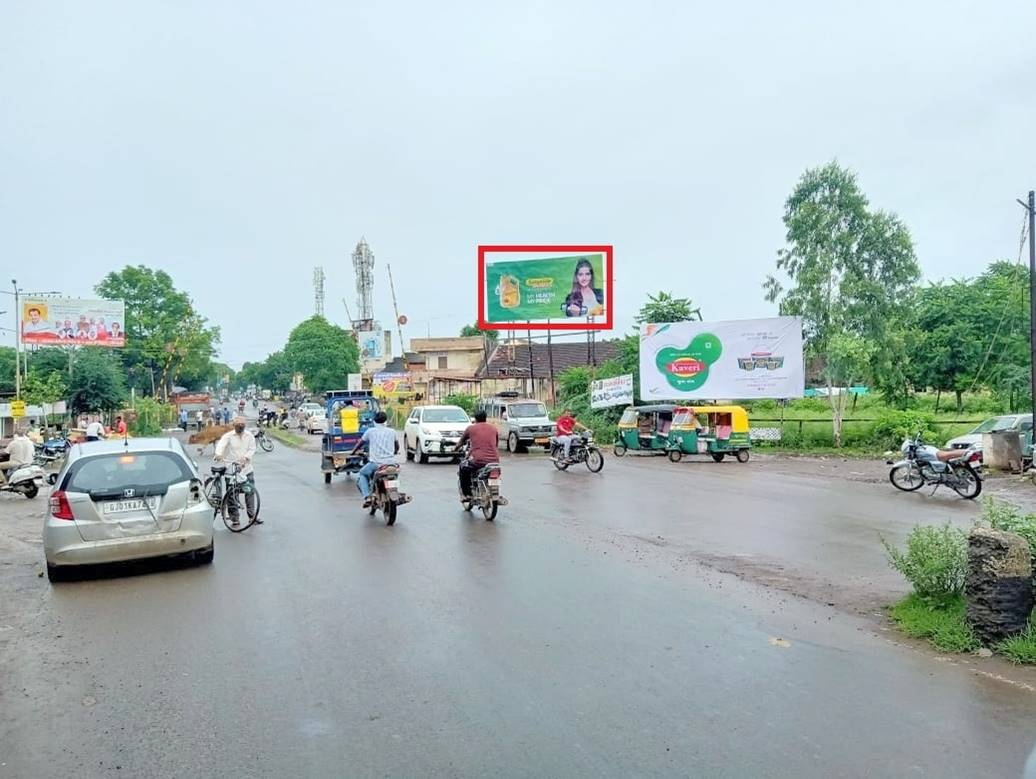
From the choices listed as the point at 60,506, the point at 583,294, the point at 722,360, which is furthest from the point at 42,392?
the point at 60,506

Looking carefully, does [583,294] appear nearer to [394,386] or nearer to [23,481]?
[23,481]

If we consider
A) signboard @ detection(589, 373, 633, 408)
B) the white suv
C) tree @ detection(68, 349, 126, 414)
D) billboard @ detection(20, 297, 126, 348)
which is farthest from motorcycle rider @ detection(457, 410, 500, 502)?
tree @ detection(68, 349, 126, 414)

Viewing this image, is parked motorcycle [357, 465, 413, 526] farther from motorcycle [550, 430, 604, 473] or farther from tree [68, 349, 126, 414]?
tree [68, 349, 126, 414]

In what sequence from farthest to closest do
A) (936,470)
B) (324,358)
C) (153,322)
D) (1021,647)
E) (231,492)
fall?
(324,358), (153,322), (936,470), (231,492), (1021,647)

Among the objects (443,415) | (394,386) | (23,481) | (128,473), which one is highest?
(394,386)

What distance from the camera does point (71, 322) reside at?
153 ft

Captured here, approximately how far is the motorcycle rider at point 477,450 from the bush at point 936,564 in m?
6.90

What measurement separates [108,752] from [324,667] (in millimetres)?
1524

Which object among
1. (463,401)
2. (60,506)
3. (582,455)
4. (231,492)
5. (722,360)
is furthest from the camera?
(463,401)

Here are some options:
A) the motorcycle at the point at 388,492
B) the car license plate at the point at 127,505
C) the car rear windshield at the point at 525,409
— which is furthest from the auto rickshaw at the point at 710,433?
the car license plate at the point at 127,505

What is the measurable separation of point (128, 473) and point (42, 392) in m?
36.9

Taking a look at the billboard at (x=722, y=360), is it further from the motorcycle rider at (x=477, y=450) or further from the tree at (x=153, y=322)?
the tree at (x=153, y=322)

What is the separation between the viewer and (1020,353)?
26547 millimetres

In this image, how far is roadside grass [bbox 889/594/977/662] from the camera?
5871 mm
